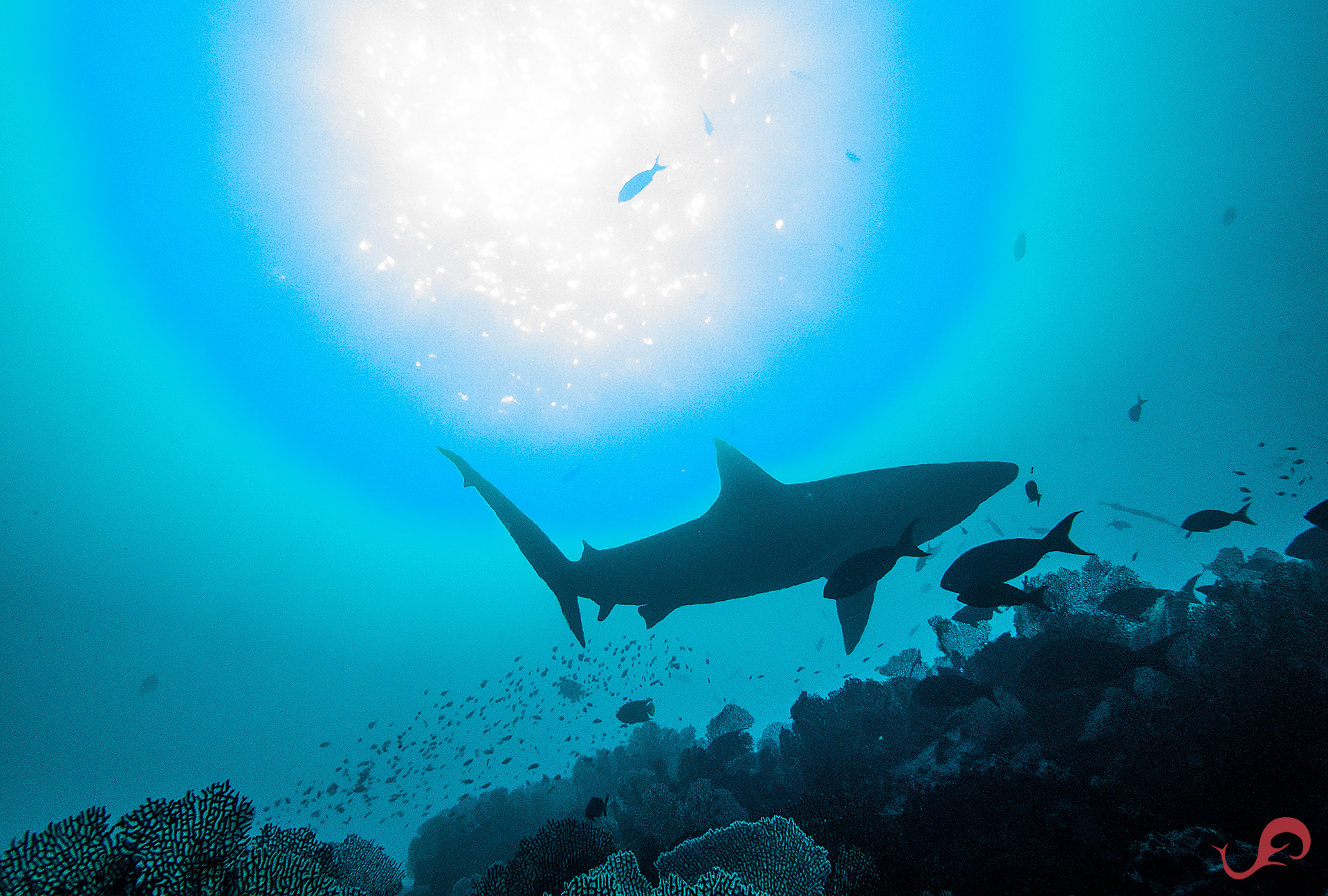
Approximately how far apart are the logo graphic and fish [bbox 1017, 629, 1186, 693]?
8.66 feet

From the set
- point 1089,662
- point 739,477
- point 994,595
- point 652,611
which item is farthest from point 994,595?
point 652,611

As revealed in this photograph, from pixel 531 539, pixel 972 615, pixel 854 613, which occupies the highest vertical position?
pixel 531 539

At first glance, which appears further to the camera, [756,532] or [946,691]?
[946,691]

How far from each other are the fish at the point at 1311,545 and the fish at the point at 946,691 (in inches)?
256

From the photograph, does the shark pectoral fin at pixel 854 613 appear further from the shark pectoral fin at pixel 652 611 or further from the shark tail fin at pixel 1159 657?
the shark tail fin at pixel 1159 657

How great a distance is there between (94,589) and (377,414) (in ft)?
82.0

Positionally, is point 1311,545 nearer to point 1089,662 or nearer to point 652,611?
point 1089,662

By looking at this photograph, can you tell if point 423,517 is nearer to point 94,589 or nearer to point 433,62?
point 94,589

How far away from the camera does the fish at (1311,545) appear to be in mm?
7109

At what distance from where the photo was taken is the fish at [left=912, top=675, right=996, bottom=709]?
5652mm

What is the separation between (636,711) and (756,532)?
6.58 meters

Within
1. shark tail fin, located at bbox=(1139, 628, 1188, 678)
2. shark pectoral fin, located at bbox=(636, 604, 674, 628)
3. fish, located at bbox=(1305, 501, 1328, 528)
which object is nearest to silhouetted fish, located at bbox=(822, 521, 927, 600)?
shark pectoral fin, located at bbox=(636, 604, 674, 628)

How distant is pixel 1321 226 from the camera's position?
55.5ft

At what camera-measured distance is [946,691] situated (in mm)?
5664
